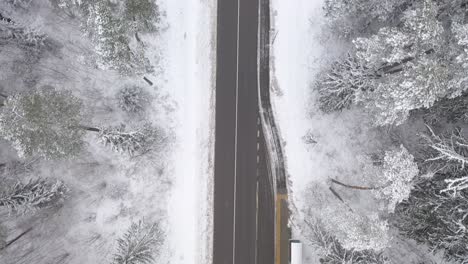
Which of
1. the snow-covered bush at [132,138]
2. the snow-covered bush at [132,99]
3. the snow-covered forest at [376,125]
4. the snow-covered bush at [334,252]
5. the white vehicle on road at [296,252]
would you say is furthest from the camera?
the snow-covered bush at [132,99]

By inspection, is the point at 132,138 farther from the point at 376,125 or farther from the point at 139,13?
the point at 376,125

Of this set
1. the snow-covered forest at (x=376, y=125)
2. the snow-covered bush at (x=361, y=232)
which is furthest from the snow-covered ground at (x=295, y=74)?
the snow-covered bush at (x=361, y=232)

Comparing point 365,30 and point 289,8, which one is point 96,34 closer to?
point 289,8

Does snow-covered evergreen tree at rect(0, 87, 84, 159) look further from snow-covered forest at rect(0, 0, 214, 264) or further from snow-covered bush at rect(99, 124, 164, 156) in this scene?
snow-covered forest at rect(0, 0, 214, 264)

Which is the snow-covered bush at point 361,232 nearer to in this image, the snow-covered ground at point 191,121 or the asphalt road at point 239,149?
the asphalt road at point 239,149

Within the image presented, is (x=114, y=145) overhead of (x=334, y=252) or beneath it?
overhead

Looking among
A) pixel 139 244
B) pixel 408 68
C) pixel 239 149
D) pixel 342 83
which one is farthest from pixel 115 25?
pixel 408 68

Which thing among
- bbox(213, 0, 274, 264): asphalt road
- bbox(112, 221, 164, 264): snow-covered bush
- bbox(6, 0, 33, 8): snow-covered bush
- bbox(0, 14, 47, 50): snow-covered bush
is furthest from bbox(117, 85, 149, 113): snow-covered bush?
bbox(6, 0, 33, 8): snow-covered bush
